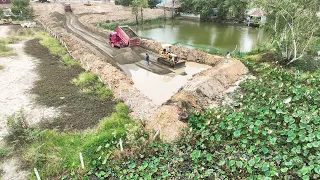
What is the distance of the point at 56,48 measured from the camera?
24844mm

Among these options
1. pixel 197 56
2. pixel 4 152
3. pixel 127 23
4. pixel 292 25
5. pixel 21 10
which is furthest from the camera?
pixel 127 23

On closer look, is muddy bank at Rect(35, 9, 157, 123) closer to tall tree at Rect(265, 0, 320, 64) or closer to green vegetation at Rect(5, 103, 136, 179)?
green vegetation at Rect(5, 103, 136, 179)

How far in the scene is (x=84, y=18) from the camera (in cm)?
4191

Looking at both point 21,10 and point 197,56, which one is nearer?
point 197,56

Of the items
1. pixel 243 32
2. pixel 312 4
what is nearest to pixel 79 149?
pixel 312 4

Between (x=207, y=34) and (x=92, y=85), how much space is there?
2459 cm

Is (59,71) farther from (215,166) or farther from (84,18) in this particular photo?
(84,18)

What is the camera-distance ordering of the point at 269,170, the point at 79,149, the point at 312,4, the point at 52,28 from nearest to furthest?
the point at 269,170, the point at 79,149, the point at 312,4, the point at 52,28

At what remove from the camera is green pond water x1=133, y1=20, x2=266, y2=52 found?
30.2 meters

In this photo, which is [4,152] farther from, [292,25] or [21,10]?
[21,10]

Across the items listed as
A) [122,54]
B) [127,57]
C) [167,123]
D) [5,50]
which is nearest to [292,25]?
[167,123]

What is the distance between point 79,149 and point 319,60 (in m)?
21.1

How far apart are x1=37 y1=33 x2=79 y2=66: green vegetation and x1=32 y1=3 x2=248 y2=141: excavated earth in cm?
66

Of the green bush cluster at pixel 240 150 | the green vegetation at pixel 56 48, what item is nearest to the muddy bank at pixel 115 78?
the green vegetation at pixel 56 48
